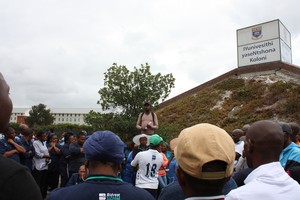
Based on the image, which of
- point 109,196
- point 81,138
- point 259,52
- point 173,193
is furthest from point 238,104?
point 109,196

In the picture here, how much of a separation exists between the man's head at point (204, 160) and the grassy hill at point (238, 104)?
1498 centimetres

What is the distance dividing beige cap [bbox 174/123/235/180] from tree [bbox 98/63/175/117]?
14.6 m

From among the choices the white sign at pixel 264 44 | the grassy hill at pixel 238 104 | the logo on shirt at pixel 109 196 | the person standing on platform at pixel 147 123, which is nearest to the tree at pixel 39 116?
the grassy hill at pixel 238 104

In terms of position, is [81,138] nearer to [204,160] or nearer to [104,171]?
[104,171]

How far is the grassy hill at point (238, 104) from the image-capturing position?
2005 centimetres

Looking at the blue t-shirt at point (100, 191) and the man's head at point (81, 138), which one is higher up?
the man's head at point (81, 138)

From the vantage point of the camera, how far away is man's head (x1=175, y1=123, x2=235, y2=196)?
173cm

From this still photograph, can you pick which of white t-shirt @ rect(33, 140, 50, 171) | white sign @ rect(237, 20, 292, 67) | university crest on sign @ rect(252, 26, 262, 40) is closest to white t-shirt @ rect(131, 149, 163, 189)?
white t-shirt @ rect(33, 140, 50, 171)

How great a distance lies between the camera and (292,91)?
21.6 metres

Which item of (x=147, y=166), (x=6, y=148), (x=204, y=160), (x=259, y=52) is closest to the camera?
(x=204, y=160)

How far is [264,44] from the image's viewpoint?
26766 millimetres

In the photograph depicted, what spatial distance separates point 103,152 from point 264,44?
88.2 ft

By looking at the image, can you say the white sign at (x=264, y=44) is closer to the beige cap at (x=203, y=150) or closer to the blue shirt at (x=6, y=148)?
the blue shirt at (x=6, y=148)

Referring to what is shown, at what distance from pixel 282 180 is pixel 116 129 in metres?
13.3
